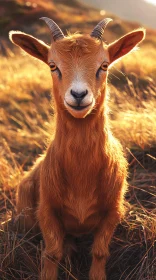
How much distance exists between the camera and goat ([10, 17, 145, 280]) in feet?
10.8

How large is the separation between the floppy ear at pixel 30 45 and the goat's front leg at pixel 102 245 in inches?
62.3

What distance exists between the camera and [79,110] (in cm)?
300

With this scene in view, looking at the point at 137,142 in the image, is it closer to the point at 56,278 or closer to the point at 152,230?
the point at 152,230

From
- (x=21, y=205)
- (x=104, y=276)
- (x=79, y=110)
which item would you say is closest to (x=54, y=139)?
(x=79, y=110)

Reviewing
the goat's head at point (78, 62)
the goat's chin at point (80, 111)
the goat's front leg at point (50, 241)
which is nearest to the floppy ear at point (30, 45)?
the goat's head at point (78, 62)

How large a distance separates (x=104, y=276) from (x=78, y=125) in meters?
1.42

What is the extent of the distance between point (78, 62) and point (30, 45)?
0.72 m

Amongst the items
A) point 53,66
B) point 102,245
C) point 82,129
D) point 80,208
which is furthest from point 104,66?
point 102,245

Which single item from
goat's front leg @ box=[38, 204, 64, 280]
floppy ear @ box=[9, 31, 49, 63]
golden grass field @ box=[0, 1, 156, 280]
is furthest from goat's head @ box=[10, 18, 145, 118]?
goat's front leg @ box=[38, 204, 64, 280]

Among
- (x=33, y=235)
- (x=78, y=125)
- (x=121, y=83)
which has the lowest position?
(x=121, y=83)

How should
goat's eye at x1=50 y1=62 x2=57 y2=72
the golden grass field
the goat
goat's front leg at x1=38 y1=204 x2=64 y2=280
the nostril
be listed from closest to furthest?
the nostril → the goat → goat's eye at x1=50 y1=62 x2=57 y2=72 → goat's front leg at x1=38 y1=204 x2=64 y2=280 → the golden grass field

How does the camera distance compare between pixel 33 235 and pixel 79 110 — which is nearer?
pixel 79 110

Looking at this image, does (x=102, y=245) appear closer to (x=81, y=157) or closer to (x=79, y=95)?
(x=81, y=157)

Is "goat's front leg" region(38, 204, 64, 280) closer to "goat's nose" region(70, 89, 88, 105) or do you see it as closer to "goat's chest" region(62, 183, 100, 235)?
"goat's chest" region(62, 183, 100, 235)
